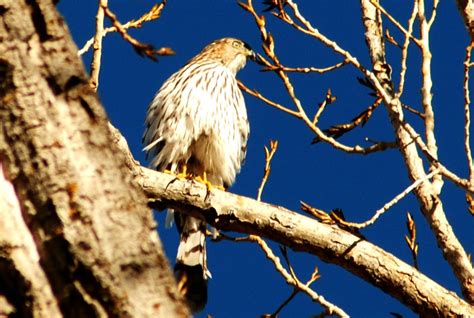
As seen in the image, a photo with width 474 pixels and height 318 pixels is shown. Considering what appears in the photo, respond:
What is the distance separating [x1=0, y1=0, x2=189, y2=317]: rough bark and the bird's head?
6277 millimetres

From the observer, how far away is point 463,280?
13.4 ft

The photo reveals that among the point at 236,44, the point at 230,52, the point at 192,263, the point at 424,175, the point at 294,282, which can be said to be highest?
the point at 236,44

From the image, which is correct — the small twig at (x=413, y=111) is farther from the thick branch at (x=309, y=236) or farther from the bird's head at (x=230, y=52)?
the bird's head at (x=230, y=52)

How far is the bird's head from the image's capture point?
8516mm

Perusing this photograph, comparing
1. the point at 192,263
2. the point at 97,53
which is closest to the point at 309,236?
the point at 97,53

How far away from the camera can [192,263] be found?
685 centimetres

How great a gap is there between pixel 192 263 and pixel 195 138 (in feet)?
3.10

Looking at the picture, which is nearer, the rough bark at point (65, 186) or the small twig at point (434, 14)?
the rough bark at point (65, 186)

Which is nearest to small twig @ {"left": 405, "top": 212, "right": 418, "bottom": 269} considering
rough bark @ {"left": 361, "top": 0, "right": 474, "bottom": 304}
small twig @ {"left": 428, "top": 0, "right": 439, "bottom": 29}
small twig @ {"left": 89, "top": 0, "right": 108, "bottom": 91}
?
rough bark @ {"left": 361, "top": 0, "right": 474, "bottom": 304}

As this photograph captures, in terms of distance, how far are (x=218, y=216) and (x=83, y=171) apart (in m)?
2.30

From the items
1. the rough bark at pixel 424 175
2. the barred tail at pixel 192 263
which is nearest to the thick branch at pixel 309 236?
the rough bark at pixel 424 175

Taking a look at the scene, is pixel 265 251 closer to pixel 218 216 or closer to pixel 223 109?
pixel 218 216

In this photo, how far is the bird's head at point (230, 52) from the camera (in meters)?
8.52

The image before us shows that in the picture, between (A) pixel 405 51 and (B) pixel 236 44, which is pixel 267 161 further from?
(B) pixel 236 44
